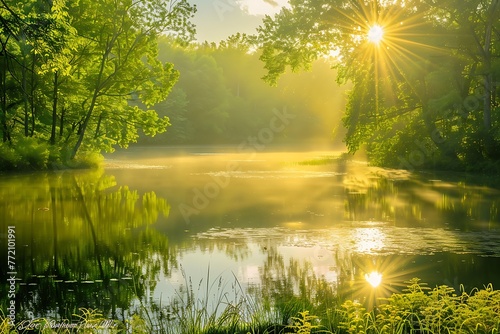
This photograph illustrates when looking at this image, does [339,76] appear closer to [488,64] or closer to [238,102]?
[488,64]

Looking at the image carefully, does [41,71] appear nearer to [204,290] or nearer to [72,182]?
[204,290]

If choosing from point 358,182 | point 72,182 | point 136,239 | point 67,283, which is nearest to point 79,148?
point 72,182

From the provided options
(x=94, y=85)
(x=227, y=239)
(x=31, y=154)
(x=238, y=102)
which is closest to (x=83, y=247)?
(x=227, y=239)

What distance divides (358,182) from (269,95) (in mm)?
94245

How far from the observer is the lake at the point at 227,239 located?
35.3 feet

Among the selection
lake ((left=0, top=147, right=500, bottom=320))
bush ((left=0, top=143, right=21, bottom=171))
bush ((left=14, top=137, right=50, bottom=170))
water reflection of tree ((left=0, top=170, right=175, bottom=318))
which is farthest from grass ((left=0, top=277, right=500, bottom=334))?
bush ((left=14, top=137, right=50, bottom=170))

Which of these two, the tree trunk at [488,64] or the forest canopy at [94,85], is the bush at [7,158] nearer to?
the forest canopy at [94,85]

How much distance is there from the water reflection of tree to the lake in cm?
3

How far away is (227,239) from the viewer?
1593cm

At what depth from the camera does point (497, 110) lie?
35.8 meters

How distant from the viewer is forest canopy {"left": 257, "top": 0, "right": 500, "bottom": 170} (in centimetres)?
3722

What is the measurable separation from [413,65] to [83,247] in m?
29.1

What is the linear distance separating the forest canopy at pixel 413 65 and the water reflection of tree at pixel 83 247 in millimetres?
18875

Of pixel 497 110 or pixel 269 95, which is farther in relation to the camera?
pixel 269 95
